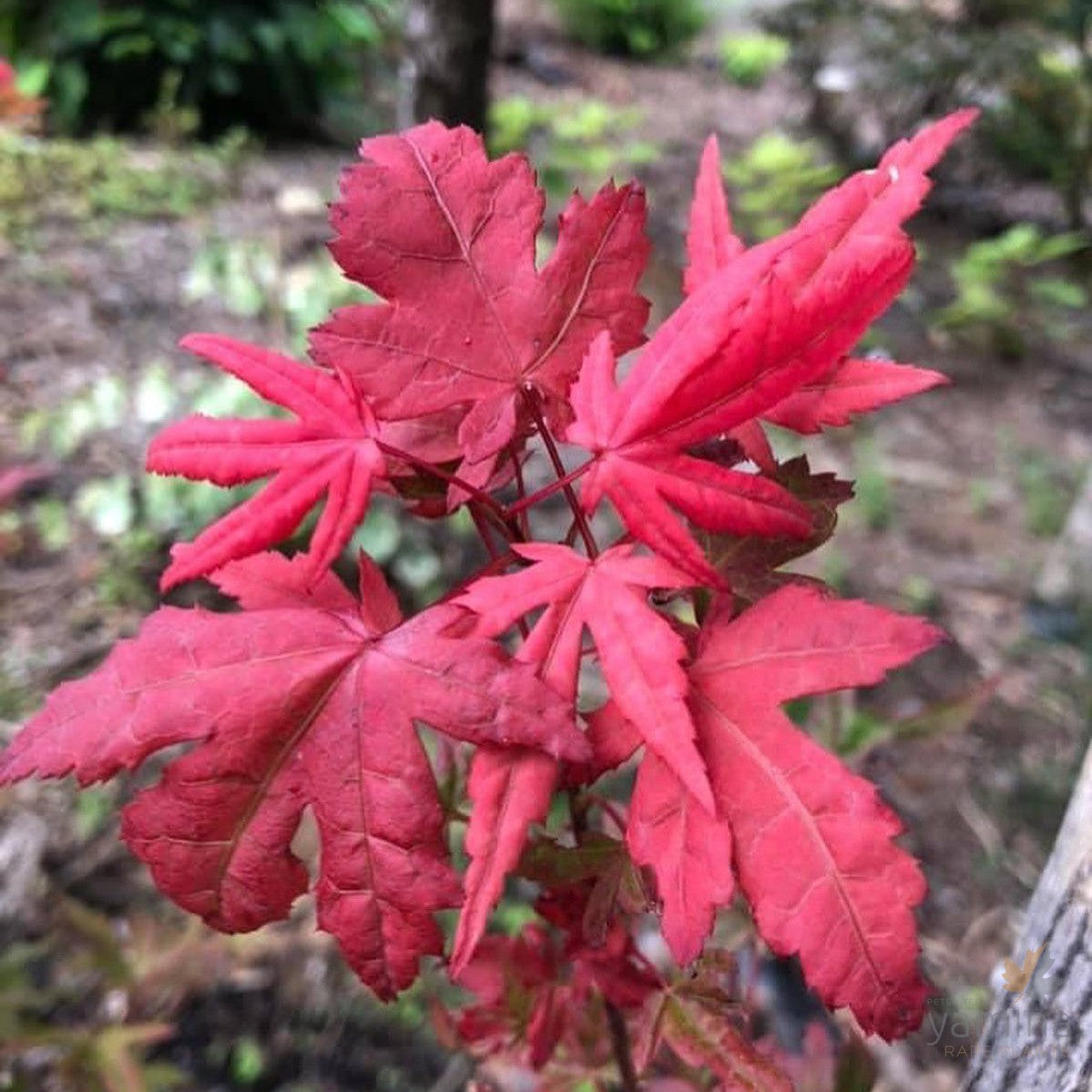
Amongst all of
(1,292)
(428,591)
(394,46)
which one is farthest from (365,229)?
(394,46)

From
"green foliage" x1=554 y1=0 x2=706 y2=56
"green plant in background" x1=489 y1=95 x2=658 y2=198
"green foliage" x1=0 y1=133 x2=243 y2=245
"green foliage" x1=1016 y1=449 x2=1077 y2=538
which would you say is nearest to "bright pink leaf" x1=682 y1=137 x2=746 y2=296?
"green foliage" x1=1016 y1=449 x2=1077 y2=538

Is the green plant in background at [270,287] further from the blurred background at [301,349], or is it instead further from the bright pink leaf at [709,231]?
the bright pink leaf at [709,231]

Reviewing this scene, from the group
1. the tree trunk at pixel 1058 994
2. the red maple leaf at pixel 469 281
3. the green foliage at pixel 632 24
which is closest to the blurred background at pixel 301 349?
the tree trunk at pixel 1058 994

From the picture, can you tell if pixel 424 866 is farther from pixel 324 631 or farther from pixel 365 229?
pixel 365 229

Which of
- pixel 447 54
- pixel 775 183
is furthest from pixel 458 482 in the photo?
pixel 775 183

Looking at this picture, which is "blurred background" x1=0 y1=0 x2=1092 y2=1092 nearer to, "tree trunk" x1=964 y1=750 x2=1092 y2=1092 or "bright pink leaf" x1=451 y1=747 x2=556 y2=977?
"tree trunk" x1=964 y1=750 x2=1092 y2=1092

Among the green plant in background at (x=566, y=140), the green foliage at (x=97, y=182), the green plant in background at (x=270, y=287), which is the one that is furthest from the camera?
the green plant in background at (x=566, y=140)

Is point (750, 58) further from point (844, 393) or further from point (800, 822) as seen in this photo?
point (800, 822)
